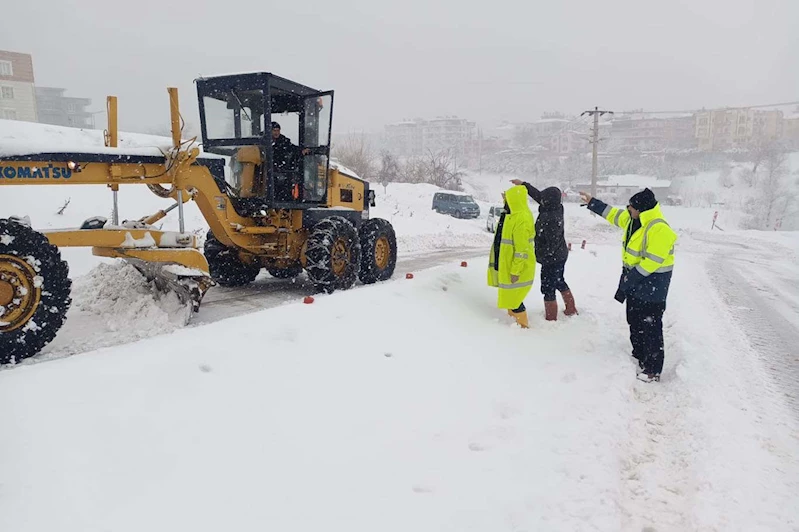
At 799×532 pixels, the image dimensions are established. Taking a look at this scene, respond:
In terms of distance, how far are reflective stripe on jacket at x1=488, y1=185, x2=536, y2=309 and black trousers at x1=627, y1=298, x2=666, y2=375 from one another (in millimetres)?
1246

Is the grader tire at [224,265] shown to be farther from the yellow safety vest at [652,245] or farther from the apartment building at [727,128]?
the apartment building at [727,128]

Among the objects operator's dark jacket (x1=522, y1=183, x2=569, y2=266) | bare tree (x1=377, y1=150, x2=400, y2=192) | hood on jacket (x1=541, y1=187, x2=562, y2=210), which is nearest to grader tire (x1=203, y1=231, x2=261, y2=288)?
operator's dark jacket (x1=522, y1=183, x2=569, y2=266)

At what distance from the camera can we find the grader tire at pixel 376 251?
28.7 ft

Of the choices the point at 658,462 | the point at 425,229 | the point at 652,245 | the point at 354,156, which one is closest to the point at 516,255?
the point at 652,245

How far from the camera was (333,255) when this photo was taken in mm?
7664

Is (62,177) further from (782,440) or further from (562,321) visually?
(782,440)

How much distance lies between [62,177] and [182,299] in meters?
1.68

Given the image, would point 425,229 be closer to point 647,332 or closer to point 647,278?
point 647,278

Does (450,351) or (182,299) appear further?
(182,299)

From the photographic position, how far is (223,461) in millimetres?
2895

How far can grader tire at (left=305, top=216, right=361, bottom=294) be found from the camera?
745 cm

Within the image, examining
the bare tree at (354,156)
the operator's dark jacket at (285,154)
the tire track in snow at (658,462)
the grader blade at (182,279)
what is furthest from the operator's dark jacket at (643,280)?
the bare tree at (354,156)

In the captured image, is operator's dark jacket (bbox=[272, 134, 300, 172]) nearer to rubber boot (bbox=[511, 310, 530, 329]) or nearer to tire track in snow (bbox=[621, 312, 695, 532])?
rubber boot (bbox=[511, 310, 530, 329])

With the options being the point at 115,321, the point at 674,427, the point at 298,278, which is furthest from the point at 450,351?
the point at 298,278
